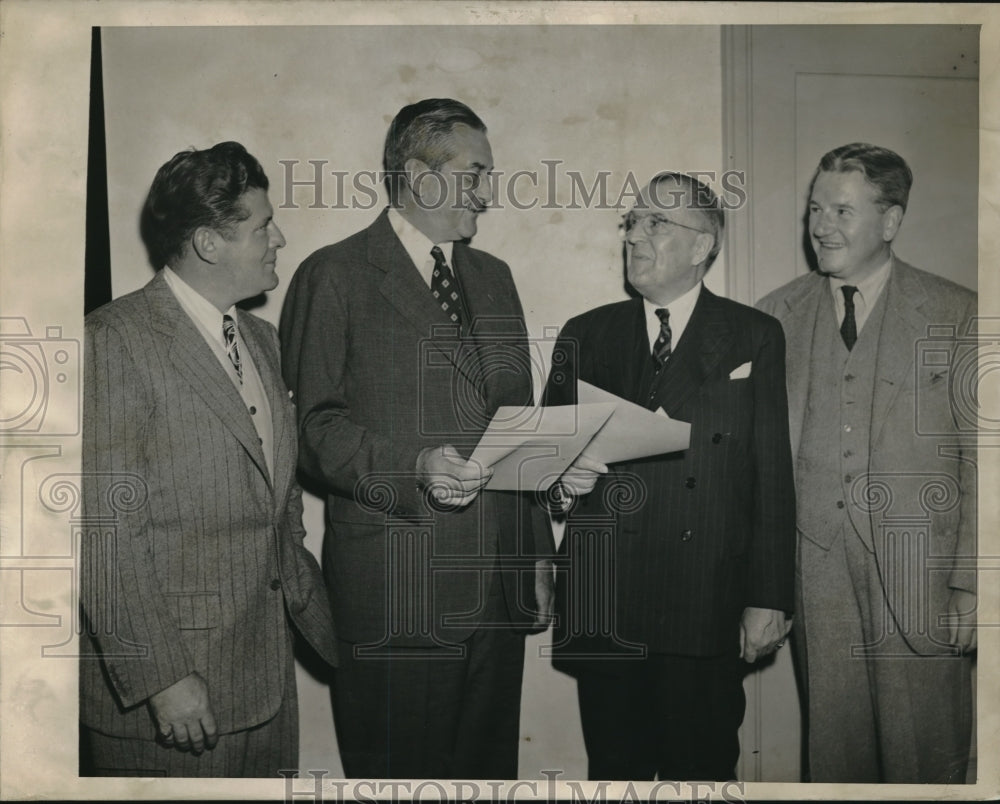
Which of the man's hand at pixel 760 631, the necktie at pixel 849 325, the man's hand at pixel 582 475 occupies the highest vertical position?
the necktie at pixel 849 325

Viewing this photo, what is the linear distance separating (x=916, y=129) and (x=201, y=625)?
240 cm

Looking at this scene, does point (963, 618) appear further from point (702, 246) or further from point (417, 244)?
point (417, 244)

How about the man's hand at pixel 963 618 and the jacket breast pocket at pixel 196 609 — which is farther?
the man's hand at pixel 963 618

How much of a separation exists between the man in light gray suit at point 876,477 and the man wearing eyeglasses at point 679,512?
10 centimetres

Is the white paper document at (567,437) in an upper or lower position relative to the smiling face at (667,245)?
lower

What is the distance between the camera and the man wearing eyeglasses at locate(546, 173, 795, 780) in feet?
9.78

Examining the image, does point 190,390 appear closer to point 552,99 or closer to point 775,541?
point 552,99

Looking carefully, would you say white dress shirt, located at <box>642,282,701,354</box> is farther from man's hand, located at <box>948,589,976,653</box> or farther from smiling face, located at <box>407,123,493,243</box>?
man's hand, located at <box>948,589,976,653</box>

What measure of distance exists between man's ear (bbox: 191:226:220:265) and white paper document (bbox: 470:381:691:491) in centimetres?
88

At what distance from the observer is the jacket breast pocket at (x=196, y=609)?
2.93 m

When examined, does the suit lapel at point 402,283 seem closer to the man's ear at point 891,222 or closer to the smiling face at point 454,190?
the smiling face at point 454,190

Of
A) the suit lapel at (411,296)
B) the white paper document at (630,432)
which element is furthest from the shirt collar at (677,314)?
the suit lapel at (411,296)

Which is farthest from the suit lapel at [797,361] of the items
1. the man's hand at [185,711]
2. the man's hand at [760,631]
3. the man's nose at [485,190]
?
the man's hand at [185,711]

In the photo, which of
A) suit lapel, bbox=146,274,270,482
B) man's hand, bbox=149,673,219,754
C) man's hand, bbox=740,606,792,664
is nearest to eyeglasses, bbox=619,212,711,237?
man's hand, bbox=740,606,792,664
